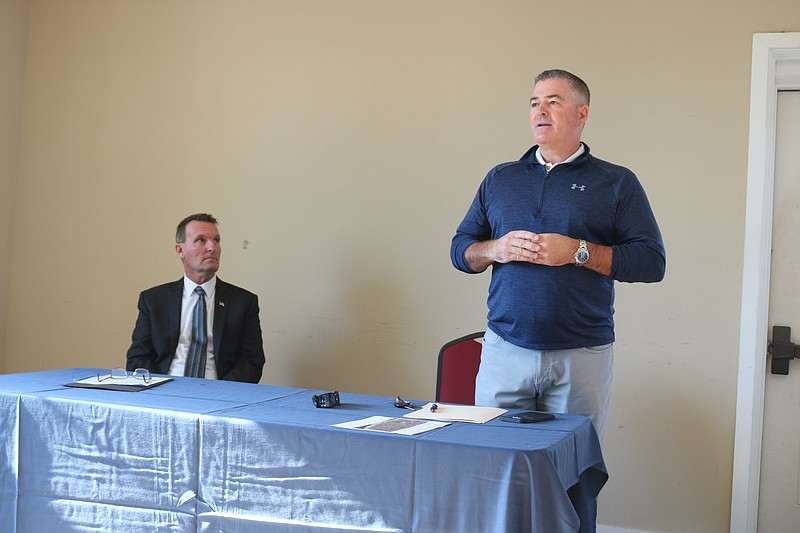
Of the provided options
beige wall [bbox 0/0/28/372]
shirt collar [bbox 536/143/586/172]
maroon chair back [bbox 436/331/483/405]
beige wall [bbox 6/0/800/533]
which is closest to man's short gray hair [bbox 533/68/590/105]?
shirt collar [bbox 536/143/586/172]

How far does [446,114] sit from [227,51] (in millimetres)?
1223

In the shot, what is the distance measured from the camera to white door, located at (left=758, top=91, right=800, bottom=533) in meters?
3.45

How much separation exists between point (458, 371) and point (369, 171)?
3.80ft

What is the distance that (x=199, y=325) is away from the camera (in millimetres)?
3529

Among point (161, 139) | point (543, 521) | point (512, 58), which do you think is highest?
point (512, 58)

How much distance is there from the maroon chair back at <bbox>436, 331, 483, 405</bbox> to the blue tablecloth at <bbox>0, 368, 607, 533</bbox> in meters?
0.88

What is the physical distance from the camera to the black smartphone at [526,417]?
2.04 m

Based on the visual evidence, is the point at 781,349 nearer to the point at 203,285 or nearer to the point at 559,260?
the point at 559,260

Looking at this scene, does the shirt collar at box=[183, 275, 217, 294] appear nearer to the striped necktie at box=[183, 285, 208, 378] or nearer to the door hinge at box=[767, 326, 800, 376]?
the striped necktie at box=[183, 285, 208, 378]

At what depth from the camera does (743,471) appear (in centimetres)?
335

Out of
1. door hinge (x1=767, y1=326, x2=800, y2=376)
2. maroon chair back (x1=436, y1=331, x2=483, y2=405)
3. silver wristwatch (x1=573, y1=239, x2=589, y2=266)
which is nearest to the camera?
silver wristwatch (x1=573, y1=239, x2=589, y2=266)

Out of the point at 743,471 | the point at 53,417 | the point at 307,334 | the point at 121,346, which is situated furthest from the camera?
the point at 121,346

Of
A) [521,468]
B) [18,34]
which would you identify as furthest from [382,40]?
[521,468]

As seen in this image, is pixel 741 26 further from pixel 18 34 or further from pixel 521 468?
pixel 18 34
